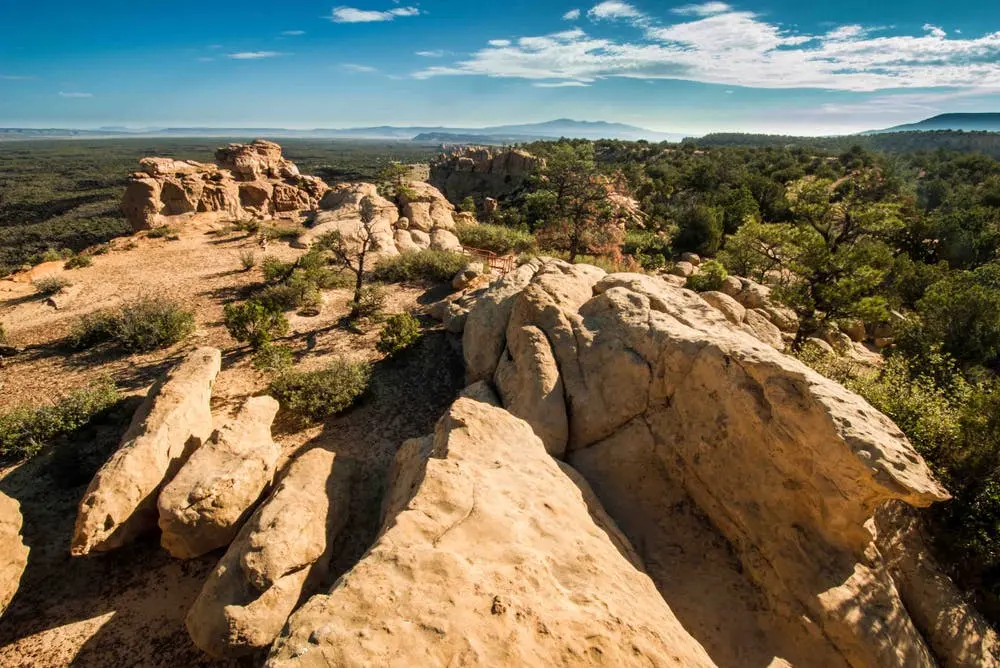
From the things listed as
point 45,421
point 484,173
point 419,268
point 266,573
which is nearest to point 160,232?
point 419,268

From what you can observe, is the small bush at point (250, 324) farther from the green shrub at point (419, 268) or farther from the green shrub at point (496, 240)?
the green shrub at point (496, 240)

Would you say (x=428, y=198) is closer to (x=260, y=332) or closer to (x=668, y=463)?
(x=260, y=332)

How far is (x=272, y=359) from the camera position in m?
15.4

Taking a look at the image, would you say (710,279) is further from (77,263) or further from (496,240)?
(77,263)

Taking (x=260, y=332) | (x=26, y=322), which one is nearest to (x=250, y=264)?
(x=26, y=322)

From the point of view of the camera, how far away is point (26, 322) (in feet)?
61.7

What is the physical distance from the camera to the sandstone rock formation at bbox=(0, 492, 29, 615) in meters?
8.52

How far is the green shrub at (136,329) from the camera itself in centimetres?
1664

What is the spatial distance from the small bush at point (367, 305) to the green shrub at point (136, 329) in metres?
6.38

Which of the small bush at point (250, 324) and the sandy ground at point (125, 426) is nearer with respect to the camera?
the sandy ground at point (125, 426)

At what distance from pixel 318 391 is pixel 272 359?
10.00ft

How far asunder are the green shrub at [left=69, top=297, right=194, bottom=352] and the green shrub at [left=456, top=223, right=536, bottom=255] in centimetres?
2003

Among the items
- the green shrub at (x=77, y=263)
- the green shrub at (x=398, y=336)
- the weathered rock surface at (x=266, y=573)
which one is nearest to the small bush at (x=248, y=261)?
the green shrub at (x=77, y=263)

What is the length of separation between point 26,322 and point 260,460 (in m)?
17.4
